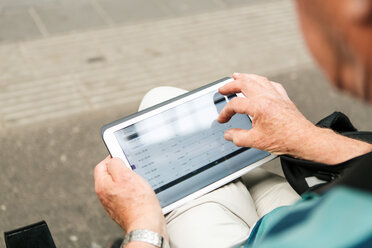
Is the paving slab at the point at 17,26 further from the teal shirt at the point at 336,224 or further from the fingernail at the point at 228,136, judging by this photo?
the teal shirt at the point at 336,224

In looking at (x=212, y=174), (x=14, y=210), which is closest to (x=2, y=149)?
(x=14, y=210)

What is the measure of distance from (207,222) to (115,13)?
267 centimetres

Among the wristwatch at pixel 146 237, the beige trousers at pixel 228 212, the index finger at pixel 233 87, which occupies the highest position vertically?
the index finger at pixel 233 87

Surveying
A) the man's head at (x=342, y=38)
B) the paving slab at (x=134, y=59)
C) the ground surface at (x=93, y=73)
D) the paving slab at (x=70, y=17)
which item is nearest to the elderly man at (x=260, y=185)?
the man's head at (x=342, y=38)

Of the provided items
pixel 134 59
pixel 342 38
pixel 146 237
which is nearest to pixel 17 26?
pixel 134 59

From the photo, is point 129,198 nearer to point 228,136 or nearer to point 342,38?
point 228,136

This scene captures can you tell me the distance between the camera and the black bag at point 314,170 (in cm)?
128

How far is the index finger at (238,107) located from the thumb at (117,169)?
1.06 ft

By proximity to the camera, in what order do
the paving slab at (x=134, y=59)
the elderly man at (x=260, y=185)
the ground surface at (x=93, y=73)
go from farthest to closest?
the paving slab at (x=134, y=59)
the ground surface at (x=93, y=73)
the elderly man at (x=260, y=185)

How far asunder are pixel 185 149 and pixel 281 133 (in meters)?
0.28

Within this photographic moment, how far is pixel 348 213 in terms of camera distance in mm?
711

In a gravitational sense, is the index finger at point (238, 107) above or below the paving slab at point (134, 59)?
below

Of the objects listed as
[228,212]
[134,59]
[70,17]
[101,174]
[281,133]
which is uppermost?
[70,17]

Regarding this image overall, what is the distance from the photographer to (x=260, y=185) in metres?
1.50
